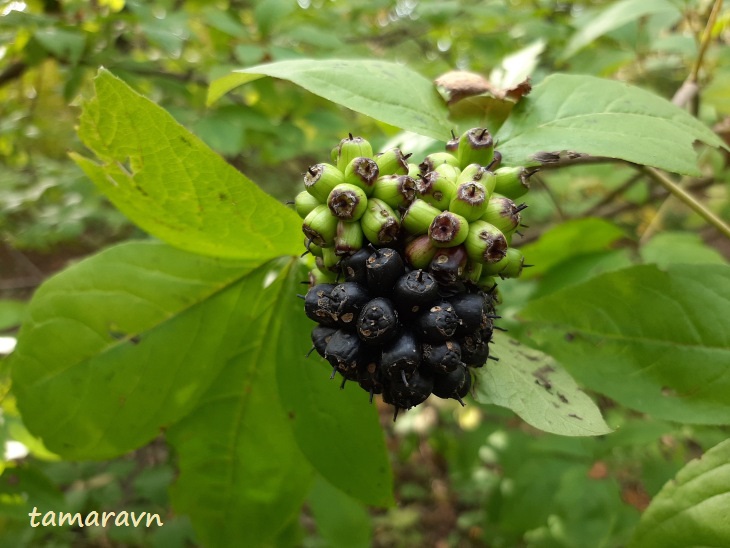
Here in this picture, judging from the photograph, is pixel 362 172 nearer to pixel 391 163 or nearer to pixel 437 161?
pixel 391 163

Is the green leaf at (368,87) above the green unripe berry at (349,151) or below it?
above

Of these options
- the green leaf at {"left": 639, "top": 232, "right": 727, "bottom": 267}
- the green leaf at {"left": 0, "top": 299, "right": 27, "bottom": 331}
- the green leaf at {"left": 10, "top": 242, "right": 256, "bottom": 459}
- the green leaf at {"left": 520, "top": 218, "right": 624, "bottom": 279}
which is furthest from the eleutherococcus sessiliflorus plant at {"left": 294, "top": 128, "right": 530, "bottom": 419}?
the green leaf at {"left": 0, "top": 299, "right": 27, "bottom": 331}

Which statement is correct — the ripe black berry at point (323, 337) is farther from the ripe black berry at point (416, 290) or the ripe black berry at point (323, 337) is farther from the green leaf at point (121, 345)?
the green leaf at point (121, 345)

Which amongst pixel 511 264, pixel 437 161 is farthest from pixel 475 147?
pixel 511 264

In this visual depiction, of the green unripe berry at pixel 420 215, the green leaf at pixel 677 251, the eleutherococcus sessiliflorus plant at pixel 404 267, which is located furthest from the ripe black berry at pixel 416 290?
the green leaf at pixel 677 251

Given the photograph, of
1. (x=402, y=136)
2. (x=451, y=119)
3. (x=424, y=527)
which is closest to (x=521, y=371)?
(x=451, y=119)

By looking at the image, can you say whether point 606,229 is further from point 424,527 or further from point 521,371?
point 424,527
